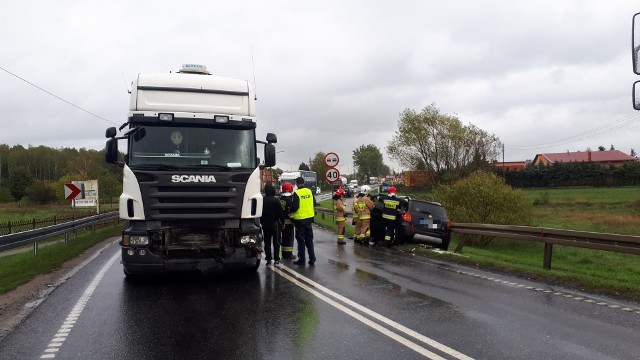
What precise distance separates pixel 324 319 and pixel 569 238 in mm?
6598

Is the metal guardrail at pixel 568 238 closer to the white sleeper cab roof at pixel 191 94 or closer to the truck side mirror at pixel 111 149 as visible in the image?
the white sleeper cab roof at pixel 191 94

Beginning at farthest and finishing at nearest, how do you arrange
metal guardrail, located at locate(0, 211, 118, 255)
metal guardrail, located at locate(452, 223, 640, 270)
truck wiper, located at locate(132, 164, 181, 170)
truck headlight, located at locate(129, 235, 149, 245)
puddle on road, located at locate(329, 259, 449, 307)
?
metal guardrail, located at locate(0, 211, 118, 255)
metal guardrail, located at locate(452, 223, 640, 270)
truck wiper, located at locate(132, 164, 181, 170)
truck headlight, located at locate(129, 235, 149, 245)
puddle on road, located at locate(329, 259, 449, 307)

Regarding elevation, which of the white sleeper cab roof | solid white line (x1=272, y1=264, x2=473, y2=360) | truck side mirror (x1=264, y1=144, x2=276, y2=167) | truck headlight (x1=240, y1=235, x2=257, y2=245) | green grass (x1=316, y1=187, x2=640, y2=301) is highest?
the white sleeper cab roof

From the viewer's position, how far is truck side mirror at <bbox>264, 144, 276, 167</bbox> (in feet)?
30.1

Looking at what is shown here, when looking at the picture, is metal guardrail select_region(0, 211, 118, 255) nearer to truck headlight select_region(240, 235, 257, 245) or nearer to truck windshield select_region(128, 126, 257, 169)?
truck windshield select_region(128, 126, 257, 169)

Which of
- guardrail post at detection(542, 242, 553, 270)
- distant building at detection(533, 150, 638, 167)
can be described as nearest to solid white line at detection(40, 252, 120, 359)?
guardrail post at detection(542, 242, 553, 270)

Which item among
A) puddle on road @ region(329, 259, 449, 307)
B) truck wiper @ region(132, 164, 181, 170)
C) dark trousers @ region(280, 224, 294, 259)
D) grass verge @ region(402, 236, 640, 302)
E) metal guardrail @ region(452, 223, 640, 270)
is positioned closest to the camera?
puddle on road @ region(329, 259, 449, 307)

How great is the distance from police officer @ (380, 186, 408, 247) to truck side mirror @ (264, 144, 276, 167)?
5763 millimetres

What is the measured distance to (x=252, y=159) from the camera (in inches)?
347

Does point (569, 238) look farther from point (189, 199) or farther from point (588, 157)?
point (588, 157)

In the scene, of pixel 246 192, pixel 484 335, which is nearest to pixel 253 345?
pixel 484 335

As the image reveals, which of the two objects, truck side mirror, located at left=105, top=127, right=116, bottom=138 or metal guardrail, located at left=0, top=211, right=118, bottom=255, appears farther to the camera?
metal guardrail, located at left=0, top=211, right=118, bottom=255

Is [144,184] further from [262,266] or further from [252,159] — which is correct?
[262,266]

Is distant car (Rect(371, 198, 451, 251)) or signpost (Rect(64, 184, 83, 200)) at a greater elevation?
signpost (Rect(64, 184, 83, 200))
